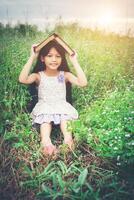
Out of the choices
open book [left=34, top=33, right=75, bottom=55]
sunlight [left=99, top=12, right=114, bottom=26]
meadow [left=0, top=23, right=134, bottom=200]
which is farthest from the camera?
sunlight [left=99, top=12, right=114, bottom=26]

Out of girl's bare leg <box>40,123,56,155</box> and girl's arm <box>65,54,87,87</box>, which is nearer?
girl's bare leg <box>40,123,56,155</box>

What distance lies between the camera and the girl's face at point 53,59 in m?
2.98

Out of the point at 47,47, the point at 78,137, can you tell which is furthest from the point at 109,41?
the point at 78,137

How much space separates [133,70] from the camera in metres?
3.20

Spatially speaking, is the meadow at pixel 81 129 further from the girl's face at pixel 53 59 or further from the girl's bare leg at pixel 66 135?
the girl's face at pixel 53 59

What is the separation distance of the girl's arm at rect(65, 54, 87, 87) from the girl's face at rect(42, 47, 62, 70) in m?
0.07

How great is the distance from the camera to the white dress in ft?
9.78

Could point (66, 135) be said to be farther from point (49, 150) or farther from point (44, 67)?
point (44, 67)

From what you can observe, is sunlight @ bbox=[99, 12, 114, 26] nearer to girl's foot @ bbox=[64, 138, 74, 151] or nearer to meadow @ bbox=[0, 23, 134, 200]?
meadow @ bbox=[0, 23, 134, 200]

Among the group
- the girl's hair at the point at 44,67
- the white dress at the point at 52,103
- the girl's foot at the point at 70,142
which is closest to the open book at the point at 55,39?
the girl's hair at the point at 44,67

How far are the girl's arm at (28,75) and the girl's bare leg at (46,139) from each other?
258mm

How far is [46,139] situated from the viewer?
2.92 meters

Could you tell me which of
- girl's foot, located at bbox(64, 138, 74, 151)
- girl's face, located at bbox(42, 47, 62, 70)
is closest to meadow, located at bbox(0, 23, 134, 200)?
girl's foot, located at bbox(64, 138, 74, 151)

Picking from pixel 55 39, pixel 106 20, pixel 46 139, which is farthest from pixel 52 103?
pixel 106 20
